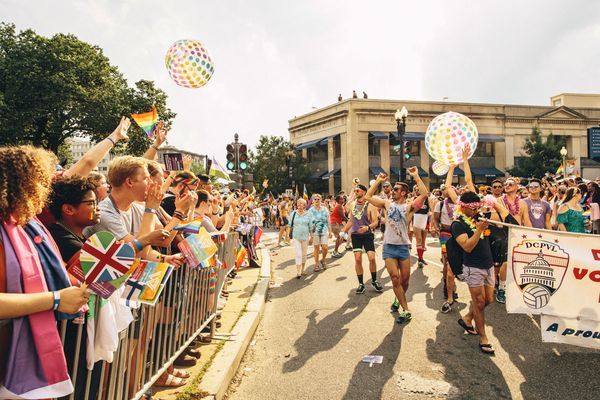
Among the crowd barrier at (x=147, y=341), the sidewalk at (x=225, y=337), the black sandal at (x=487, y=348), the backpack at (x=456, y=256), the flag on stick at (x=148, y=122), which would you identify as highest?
the flag on stick at (x=148, y=122)

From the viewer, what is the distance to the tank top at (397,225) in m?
6.12

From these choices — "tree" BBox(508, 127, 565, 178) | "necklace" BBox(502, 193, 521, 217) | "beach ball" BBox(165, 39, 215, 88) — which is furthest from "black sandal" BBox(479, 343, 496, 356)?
"tree" BBox(508, 127, 565, 178)

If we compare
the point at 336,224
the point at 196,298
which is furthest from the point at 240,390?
the point at 336,224

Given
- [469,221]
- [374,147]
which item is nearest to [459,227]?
[469,221]

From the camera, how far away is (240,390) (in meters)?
3.82

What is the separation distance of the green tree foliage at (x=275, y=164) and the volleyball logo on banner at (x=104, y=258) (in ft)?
112

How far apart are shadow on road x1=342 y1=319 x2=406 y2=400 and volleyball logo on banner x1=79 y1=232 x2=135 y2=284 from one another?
2640 mm

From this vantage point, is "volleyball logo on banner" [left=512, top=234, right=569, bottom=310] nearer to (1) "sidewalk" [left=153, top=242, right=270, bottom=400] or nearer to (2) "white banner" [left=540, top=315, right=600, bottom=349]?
(2) "white banner" [left=540, top=315, right=600, bottom=349]

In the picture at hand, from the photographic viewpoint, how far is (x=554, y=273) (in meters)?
4.36

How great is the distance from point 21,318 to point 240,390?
2.55 meters

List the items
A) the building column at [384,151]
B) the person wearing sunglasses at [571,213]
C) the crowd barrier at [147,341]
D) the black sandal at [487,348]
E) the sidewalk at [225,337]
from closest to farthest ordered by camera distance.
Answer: the crowd barrier at [147,341] < the sidewalk at [225,337] < the black sandal at [487,348] < the person wearing sunglasses at [571,213] < the building column at [384,151]

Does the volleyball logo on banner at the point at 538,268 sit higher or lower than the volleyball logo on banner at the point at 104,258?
lower

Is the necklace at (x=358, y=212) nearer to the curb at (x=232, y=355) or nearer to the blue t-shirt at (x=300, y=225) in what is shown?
the blue t-shirt at (x=300, y=225)

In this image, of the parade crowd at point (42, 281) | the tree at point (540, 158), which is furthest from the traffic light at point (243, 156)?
the tree at point (540, 158)
